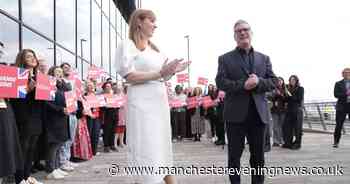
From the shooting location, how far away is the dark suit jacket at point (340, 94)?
33.0ft

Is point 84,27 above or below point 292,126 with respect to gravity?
above

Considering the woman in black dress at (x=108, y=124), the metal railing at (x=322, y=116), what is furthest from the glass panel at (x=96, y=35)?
the metal railing at (x=322, y=116)

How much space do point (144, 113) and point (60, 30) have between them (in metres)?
10.2

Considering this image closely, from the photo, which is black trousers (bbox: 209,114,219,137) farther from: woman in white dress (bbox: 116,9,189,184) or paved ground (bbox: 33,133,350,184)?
woman in white dress (bbox: 116,9,189,184)

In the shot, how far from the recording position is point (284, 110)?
11016 millimetres

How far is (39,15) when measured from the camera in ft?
35.8

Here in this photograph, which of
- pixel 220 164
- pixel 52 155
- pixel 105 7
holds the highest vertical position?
pixel 105 7

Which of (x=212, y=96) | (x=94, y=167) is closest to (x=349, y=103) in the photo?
(x=212, y=96)

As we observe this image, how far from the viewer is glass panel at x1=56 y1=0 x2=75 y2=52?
12.8 metres

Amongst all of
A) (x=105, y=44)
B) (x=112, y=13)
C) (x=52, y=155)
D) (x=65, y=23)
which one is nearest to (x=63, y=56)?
(x=65, y=23)

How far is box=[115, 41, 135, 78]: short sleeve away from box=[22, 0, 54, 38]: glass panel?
694cm

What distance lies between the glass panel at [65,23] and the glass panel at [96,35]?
3.54m

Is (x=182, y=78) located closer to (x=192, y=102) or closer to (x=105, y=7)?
(x=192, y=102)

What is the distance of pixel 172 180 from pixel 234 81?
1317 mm
